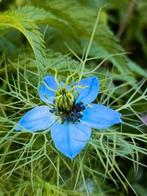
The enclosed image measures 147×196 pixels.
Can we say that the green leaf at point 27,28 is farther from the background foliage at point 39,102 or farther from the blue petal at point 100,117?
the blue petal at point 100,117

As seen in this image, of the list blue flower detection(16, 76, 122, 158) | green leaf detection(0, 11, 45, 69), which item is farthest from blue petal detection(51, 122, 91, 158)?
green leaf detection(0, 11, 45, 69)

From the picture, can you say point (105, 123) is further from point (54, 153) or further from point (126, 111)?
point (126, 111)

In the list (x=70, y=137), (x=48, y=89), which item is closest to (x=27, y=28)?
(x=48, y=89)

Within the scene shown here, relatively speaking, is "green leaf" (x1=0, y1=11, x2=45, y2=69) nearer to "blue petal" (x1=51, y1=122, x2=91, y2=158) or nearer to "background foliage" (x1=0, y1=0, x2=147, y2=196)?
"background foliage" (x1=0, y1=0, x2=147, y2=196)

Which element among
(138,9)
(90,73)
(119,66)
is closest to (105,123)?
(90,73)

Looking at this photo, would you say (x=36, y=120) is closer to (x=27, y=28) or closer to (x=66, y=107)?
(x=66, y=107)

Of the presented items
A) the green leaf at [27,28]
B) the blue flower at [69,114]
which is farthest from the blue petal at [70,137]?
the green leaf at [27,28]
